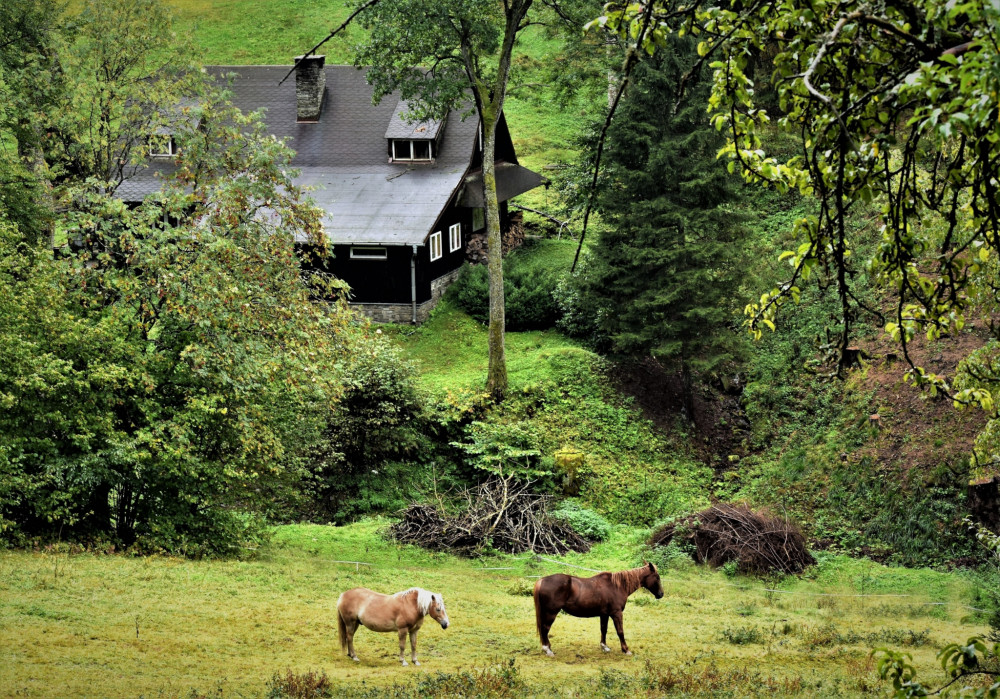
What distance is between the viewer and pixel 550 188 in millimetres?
46156

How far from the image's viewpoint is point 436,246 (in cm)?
3325

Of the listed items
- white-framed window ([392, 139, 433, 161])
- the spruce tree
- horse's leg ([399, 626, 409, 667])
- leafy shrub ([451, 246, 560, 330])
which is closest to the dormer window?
white-framed window ([392, 139, 433, 161])

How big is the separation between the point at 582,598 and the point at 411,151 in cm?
2627

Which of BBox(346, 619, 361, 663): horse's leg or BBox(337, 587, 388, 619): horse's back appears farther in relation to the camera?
BBox(346, 619, 361, 663): horse's leg

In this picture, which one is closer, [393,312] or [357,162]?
[393,312]

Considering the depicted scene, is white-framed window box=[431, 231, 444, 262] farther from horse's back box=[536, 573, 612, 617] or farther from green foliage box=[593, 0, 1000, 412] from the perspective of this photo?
green foliage box=[593, 0, 1000, 412]

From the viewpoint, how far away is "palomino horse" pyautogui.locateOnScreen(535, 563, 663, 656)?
464 inches

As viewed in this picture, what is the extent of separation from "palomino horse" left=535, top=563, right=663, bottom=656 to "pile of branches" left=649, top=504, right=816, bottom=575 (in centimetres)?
732

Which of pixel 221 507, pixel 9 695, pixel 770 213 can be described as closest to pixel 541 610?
pixel 9 695

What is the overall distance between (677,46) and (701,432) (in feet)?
34.5

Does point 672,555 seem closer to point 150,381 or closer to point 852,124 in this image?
point 150,381

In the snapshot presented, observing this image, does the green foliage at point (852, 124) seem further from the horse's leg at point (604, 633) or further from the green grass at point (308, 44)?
the green grass at point (308, 44)

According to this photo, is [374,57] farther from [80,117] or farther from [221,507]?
[221,507]

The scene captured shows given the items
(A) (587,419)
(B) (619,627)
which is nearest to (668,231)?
(A) (587,419)
